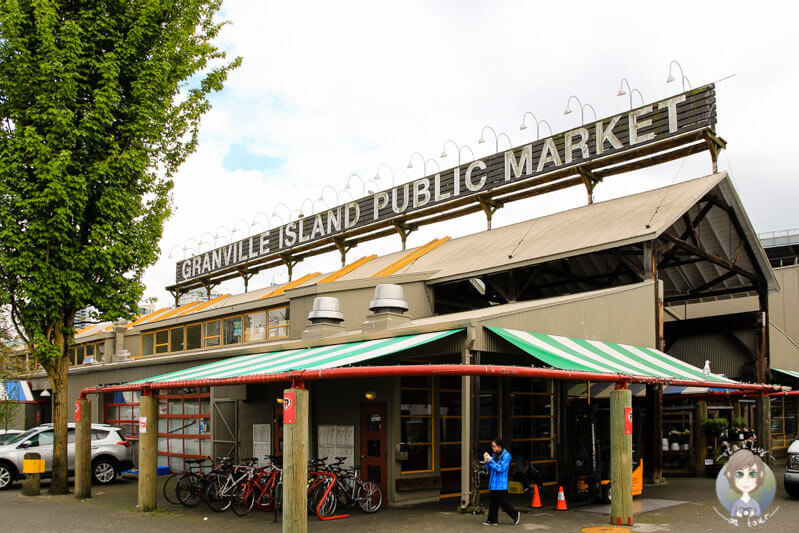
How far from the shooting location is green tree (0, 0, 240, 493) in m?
16.7

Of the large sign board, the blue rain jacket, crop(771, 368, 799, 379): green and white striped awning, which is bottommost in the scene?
the blue rain jacket

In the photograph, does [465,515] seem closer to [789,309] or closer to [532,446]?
[532,446]

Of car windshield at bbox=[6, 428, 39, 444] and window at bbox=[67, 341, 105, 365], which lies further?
window at bbox=[67, 341, 105, 365]

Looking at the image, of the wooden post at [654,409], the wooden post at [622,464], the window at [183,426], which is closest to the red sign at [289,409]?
the wooden post at [622,464]

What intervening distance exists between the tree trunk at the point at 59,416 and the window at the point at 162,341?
9.39 metres

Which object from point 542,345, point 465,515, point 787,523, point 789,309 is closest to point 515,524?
point 465,515

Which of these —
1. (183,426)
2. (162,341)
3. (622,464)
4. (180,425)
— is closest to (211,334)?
(162,341)

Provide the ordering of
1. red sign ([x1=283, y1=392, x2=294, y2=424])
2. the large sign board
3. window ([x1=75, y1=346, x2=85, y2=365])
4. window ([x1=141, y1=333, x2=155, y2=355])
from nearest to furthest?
red sign ([x1=283, y1=392, x2=294, y2=424]), the large sign board, window ([x1=141, y1=333, x2=155, y2=355]), window ([x1=75, y1=346, x2=85, y2=365])

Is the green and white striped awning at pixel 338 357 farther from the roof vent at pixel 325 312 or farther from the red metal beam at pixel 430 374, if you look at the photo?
the roof vent at pixel 325 312

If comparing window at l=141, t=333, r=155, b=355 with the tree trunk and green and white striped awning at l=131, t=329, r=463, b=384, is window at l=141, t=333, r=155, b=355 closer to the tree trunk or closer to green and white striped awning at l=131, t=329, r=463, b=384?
the tree trunk

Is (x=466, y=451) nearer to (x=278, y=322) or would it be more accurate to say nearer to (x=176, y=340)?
(x=278, y=322)

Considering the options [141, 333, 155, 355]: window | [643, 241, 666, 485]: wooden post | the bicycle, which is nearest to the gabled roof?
[643, 241, 666, 485]: wooden post

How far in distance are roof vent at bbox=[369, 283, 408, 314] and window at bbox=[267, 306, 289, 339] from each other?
5.37m

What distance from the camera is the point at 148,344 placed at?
29.2 m
